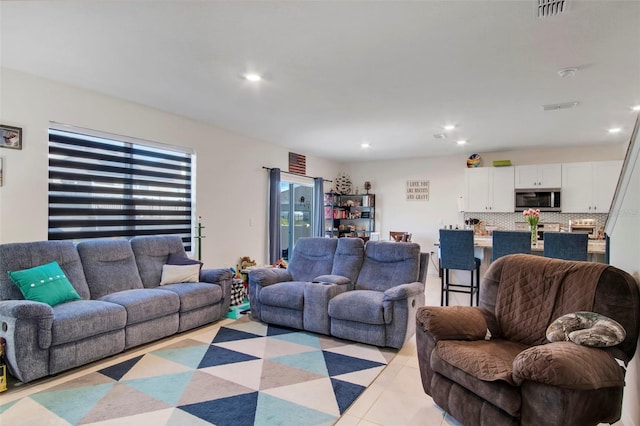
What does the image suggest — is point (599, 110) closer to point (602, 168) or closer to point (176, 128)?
point (602, 168)

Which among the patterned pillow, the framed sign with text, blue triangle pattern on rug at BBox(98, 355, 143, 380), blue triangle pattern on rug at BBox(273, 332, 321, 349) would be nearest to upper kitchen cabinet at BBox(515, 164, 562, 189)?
the framed sign with text

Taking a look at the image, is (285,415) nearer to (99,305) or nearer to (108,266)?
(99,305)

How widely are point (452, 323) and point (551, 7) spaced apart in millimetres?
2078

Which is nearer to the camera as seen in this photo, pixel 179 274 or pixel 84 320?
pixel 84 320

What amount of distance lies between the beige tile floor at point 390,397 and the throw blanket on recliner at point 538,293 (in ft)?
2.27

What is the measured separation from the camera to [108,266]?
3609 mm

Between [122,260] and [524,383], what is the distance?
146 inches

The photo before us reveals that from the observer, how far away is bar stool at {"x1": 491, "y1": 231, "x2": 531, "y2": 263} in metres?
3.94

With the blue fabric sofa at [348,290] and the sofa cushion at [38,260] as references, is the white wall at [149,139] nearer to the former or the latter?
the sofa cushion at [38,260]

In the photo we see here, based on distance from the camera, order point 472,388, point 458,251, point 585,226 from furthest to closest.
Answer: point 585,226 → point 458,251 → point 472,388

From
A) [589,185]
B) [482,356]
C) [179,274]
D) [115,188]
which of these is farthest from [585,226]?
[115,188]

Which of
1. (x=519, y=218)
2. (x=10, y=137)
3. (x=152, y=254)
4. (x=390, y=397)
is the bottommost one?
(x=390, y=397)

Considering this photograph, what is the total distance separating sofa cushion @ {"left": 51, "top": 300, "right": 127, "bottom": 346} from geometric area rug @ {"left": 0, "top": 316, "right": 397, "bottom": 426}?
32 centimetres

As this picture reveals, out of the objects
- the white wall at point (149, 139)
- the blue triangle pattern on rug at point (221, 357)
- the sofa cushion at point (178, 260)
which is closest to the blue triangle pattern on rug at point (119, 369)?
the blue triangle pattern on rug at point (221, 357)
